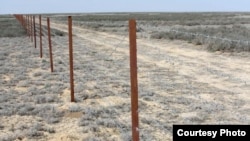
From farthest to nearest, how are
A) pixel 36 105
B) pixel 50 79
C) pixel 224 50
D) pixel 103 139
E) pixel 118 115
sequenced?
1. pixel 224 50
2. pixel 50 79
3. pixel 36 105
4. pixel 118 115
5. pixel 103 139

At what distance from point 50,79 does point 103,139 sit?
6.67m

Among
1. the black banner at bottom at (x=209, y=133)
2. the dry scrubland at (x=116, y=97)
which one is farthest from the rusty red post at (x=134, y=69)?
the dry scrubland at (x=116, y=97)

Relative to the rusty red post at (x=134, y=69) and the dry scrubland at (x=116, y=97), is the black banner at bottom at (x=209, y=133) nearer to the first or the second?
the rusty red post at (x=134, y=69)

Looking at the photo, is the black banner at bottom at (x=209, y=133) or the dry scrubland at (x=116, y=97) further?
the dry scrubland at (x=116, y=97)

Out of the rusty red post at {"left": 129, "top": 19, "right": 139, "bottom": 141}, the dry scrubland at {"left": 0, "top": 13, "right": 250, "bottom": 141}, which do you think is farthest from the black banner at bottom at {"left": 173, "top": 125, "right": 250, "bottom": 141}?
the dry scrubland at {"left": 0, "top": 13, "right": 250, "bottom": 141}

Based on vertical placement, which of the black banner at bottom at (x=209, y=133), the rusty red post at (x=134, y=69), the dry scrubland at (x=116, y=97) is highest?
the rusty red post at (x=134, y=69)

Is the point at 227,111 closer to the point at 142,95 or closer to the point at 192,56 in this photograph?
the point at 142,95

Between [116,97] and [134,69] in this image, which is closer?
[134,69]

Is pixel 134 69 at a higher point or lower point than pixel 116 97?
higher

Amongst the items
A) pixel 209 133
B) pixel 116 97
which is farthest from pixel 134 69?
pixel 116 97

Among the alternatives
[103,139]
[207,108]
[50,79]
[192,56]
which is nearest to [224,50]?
[192,56]

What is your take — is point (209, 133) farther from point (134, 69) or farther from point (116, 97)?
point (116, 97)

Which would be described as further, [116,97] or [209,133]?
[116,97]

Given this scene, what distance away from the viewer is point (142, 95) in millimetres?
10617
